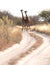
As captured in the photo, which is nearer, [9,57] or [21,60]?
[21,60]

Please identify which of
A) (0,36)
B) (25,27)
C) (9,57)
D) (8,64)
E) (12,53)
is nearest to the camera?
(8,64)

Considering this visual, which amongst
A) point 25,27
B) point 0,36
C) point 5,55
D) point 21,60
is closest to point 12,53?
point 5,55

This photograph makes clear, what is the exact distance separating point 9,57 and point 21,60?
131cm

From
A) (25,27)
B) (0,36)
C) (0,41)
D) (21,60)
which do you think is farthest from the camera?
(25,27)

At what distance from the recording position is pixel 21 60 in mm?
14086

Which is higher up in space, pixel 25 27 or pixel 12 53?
pixel 12 53

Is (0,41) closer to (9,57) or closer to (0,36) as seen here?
(0,36)

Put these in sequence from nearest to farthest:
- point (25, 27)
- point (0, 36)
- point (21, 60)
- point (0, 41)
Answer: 1. point (21, 60)
2. point (0, 41)
3. point (0, 36)
4. point (25, 27)

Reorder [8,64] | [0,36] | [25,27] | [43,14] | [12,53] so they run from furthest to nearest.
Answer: [43,14]
[25,27]
[0,36]
[12,53]
[8,64]

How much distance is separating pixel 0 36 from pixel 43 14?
2738 inches

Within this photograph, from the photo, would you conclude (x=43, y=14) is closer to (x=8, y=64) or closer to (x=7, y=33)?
(x=7, y=33)

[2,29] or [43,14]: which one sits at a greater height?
[2,29]

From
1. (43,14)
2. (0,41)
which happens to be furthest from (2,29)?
(43,14)

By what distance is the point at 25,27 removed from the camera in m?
53.0
